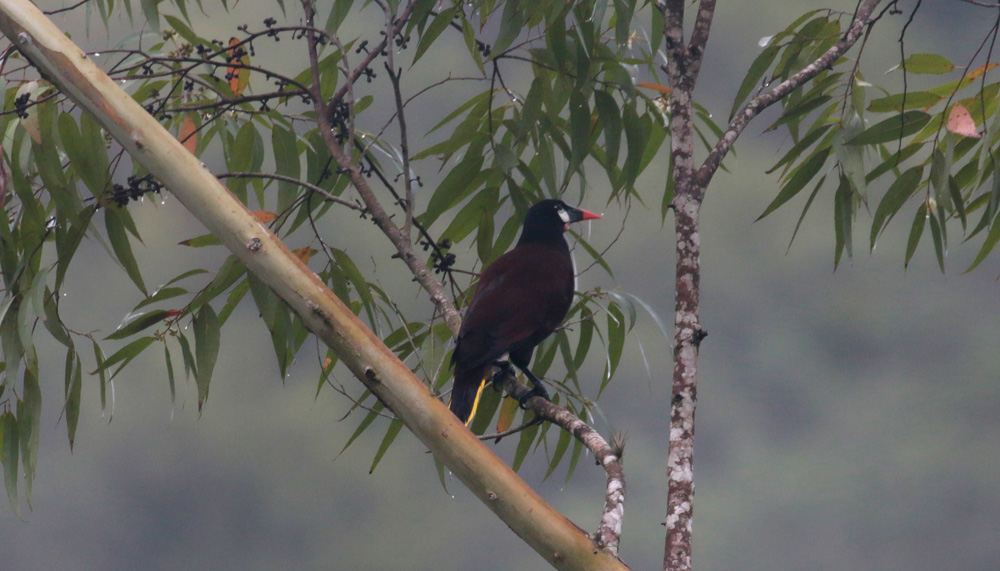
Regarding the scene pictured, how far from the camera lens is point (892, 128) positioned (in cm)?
137

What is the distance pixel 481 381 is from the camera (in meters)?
1.54

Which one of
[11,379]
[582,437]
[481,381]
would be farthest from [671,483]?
[11,379]

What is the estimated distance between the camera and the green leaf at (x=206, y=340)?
1.50 m

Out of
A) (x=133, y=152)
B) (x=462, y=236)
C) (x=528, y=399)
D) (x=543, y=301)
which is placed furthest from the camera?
(x=462, y=236)

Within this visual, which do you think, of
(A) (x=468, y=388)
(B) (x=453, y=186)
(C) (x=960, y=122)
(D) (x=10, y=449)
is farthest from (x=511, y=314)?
(D) (x=10, y=449)

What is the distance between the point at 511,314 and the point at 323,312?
2.13 feet

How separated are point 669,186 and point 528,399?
58 centimetres

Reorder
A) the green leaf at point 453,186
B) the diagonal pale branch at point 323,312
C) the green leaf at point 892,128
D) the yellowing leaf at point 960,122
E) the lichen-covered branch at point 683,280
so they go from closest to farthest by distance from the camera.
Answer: the diagonal pale branch at point 323,312 → the lichen-covered branch at point 683,280 → the yellowing leaf at point 960,122 → the green leaf at point 892,128 → the green leaf at point 453,186

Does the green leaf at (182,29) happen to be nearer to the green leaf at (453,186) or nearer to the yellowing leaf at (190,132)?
the yellowing leaf at (190,132)

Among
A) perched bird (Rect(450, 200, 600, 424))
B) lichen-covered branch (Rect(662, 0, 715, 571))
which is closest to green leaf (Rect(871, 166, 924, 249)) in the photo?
lichen-covered branch (Rect(662, 0, 715, 571))

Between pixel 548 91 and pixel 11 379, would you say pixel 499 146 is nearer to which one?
pixel 548 91

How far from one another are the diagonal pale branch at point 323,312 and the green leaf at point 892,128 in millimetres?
822

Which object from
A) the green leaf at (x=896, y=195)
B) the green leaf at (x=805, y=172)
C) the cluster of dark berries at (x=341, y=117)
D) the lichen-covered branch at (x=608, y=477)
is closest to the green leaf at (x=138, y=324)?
the cluster of dark berries at (x=341, y=117)

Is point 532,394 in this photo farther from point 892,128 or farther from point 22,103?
point 22,103
